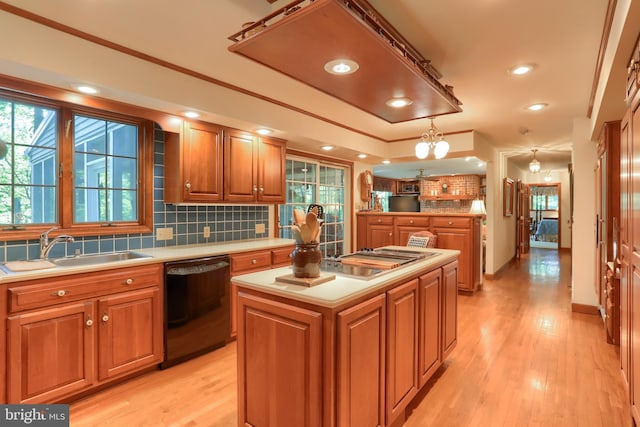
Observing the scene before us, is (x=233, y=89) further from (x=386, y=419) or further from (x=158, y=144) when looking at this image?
(x=386, y=419)

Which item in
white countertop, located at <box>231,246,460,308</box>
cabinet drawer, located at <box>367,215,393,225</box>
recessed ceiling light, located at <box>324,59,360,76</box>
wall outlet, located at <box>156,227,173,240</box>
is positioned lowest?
white countertop, located at <box>231,246,460,308</box>

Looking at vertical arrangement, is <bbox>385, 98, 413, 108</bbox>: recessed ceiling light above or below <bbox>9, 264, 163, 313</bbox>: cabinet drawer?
above

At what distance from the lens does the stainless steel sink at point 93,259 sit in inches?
93.7

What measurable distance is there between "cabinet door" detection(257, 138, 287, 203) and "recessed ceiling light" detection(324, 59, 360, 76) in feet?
5.46

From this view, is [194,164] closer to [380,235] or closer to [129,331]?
[129,331]

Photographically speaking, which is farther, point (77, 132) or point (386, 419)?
point (77, 132)

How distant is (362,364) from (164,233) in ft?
7.45

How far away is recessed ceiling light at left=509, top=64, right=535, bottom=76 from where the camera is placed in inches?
101

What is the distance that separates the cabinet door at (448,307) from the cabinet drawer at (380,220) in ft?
8.42

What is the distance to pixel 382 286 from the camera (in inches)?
67.1

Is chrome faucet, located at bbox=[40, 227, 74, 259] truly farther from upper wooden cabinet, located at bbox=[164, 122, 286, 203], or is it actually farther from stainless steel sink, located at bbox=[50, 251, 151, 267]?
upper wooden cabinet, located at bbox=[164, 122, 286, 203]

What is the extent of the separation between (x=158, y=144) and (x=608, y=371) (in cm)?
416

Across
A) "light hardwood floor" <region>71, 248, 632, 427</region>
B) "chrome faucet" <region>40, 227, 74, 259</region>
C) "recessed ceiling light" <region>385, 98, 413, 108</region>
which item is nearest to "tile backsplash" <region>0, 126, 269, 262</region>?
"chrome faucet" <region>40, 227, 74, 259</region>

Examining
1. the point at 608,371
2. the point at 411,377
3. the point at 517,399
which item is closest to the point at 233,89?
the point at 411,377
